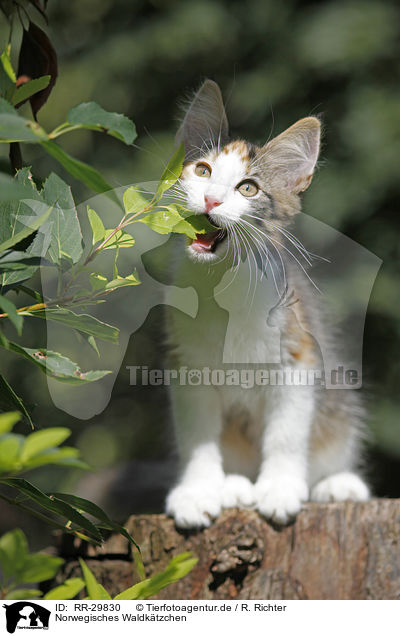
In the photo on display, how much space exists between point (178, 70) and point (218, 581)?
2.28ft


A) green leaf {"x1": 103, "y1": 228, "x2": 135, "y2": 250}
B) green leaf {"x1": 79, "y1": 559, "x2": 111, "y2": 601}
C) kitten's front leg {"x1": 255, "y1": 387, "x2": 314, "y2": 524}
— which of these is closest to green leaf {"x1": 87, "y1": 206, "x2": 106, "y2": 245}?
green leaf {"x1": 103, "y1": 228, "x2": 135, "y2": 250}

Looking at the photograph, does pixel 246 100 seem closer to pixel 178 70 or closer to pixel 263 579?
pixel 178 70

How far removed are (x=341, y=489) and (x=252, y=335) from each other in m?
0.26

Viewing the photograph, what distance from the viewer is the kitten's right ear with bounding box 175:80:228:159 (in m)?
0.82

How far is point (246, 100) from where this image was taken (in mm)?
832

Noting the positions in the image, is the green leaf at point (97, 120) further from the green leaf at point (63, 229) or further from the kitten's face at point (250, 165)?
the kitten's face at point (250, 165)

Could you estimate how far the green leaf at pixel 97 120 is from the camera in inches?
11.9

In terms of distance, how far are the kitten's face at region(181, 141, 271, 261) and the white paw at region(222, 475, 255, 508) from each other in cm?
32

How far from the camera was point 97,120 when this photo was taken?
30 cm

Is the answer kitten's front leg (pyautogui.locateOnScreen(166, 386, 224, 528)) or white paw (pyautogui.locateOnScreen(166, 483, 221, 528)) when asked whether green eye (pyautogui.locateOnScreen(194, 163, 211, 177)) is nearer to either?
kitten's front leg (pyautogui.locateOnScreen(166, 386, 224, 528))

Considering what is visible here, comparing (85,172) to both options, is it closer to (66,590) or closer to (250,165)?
(66,590)

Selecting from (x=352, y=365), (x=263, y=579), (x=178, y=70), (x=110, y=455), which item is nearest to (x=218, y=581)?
(x=263, y=579)

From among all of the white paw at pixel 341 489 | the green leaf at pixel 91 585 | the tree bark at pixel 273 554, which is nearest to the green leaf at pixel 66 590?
the green leaf at pixel 91 585
